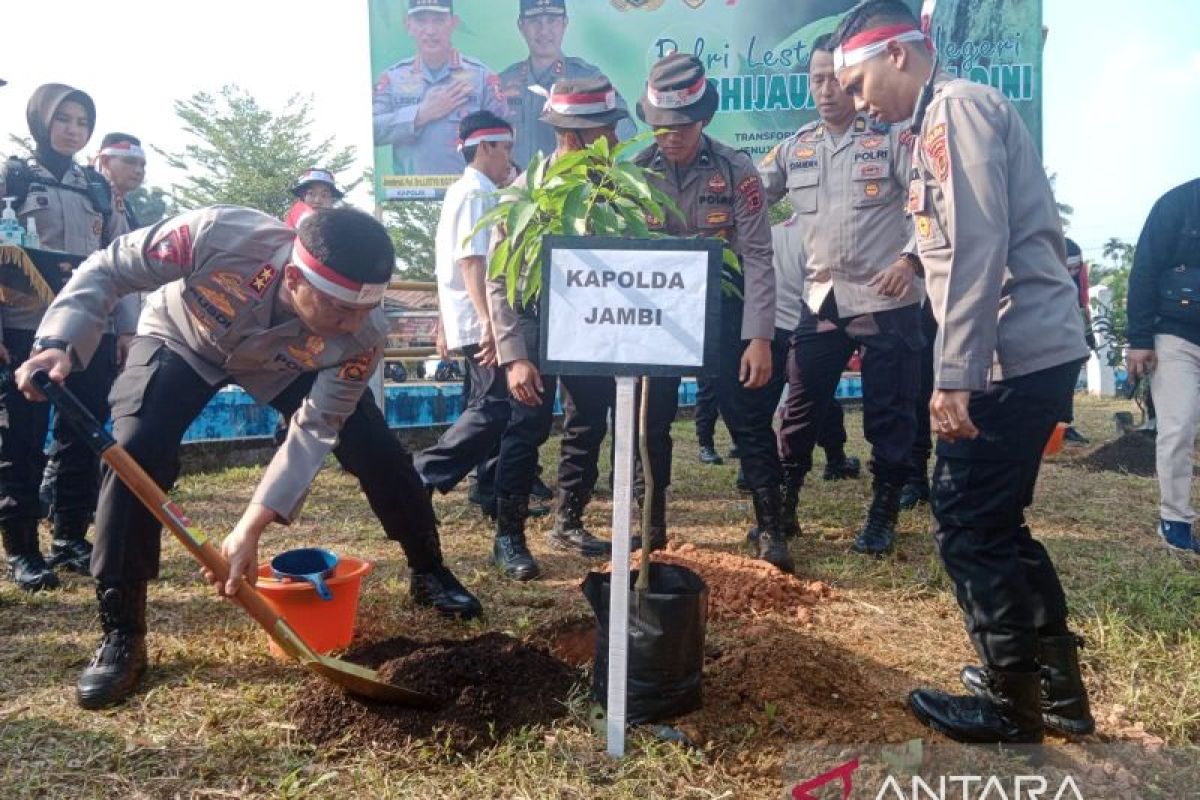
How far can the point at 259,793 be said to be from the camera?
201cm

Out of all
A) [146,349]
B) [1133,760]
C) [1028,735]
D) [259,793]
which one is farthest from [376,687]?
[1133,760]

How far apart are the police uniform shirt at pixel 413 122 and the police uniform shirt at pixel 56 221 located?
9245mm

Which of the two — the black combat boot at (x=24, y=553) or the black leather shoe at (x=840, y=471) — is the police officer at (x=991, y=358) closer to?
the black combat boot at (x=24, y=553)

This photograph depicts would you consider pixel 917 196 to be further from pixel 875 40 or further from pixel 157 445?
pixel 157 445

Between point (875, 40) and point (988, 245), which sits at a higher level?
point (875, 40)

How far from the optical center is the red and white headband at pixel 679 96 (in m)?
3.51

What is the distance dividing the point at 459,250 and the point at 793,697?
269 centimetres

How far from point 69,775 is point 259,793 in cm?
47

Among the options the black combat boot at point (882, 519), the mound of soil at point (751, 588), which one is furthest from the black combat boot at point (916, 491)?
the mound of soil at point (751, 588)

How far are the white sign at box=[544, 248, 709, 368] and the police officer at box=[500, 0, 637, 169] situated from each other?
11606mm

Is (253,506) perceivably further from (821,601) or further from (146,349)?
(821,601)

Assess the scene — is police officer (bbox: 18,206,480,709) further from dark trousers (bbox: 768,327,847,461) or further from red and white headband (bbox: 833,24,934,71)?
dark trousers (bbox: 768,327,847,461)

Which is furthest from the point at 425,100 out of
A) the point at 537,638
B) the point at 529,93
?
the point at 537,638

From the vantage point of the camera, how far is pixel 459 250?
4.27 metres
